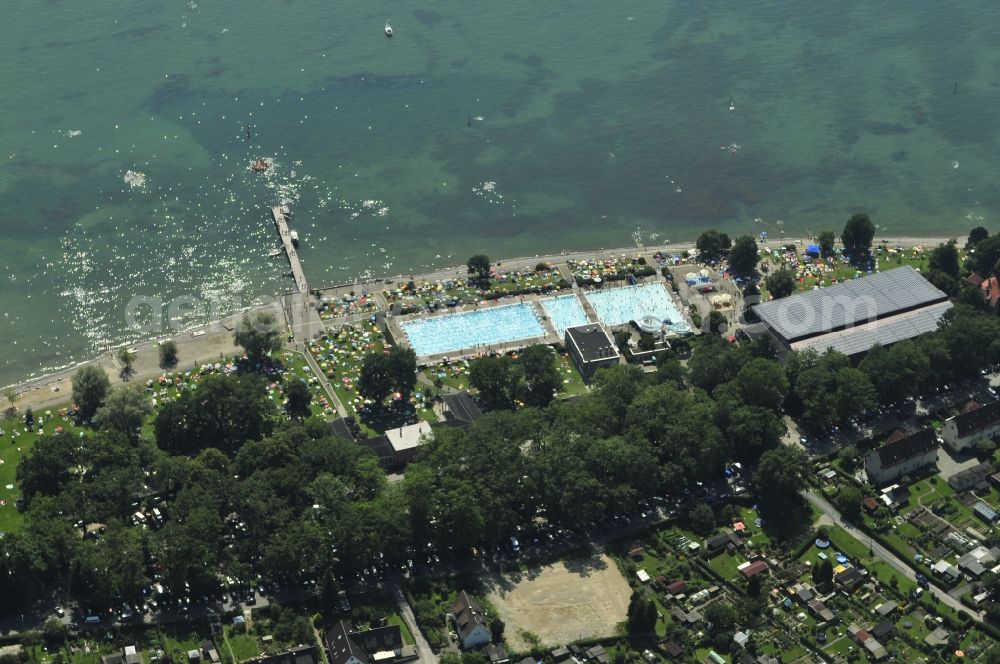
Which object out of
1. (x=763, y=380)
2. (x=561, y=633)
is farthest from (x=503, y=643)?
(x=763, y=380)

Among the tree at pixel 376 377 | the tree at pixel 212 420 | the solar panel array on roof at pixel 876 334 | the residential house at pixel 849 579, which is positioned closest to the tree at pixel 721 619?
the residential house at pixel 849 579

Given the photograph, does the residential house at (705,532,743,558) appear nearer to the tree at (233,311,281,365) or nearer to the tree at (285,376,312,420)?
the tree at (285,376,312,420)

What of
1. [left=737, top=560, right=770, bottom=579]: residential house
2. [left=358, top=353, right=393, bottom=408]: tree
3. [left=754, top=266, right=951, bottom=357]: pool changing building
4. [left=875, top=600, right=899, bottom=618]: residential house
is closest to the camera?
[left=875, top=600, right=899, bottom=618]: residential house

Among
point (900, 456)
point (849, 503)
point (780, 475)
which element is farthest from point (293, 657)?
point (900, 456)

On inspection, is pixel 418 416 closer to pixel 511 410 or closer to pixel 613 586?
pixel 511 410

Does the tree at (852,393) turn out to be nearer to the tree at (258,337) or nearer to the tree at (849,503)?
the tree at (849,503)

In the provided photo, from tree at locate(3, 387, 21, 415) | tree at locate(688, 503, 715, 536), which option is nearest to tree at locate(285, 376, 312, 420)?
tree at locate(3, 387, 21, 415)

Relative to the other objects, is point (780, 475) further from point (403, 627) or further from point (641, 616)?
point (403, 627)
